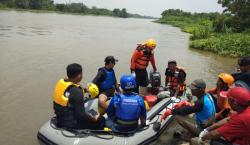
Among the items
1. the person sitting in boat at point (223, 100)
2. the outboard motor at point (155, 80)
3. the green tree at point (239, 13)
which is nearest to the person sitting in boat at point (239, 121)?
the person sitting in boat at point (223, 100)

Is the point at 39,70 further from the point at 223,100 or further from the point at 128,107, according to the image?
the point at 223,100

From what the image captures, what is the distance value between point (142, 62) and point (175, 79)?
A: 0.91 m

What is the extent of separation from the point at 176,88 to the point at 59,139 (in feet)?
10.5

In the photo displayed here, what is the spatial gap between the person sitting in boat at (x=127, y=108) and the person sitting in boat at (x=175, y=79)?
6.82 feet

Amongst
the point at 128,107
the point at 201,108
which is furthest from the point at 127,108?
the point at 201,108

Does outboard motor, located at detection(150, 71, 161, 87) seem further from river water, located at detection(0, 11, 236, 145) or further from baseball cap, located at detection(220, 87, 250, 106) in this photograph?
baseball cap, located at detection(220, 87, 250, 106)

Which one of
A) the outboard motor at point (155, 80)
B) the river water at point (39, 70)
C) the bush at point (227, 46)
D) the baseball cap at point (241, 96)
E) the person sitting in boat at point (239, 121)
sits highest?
the baseball cap at point (241, 96)

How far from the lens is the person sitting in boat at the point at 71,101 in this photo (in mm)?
4289

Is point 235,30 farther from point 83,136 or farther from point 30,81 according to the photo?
point 83,136

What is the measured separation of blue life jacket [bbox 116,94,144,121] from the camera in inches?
177

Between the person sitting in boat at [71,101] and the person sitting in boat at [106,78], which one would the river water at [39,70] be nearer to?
the person sitting in boat at [106,78]

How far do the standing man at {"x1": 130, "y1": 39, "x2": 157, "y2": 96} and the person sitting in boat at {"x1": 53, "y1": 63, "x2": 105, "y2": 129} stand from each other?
9.42 ft

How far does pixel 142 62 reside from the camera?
739 cm

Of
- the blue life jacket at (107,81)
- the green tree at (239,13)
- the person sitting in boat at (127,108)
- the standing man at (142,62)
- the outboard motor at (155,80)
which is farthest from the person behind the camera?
the green tree at (239,13)
